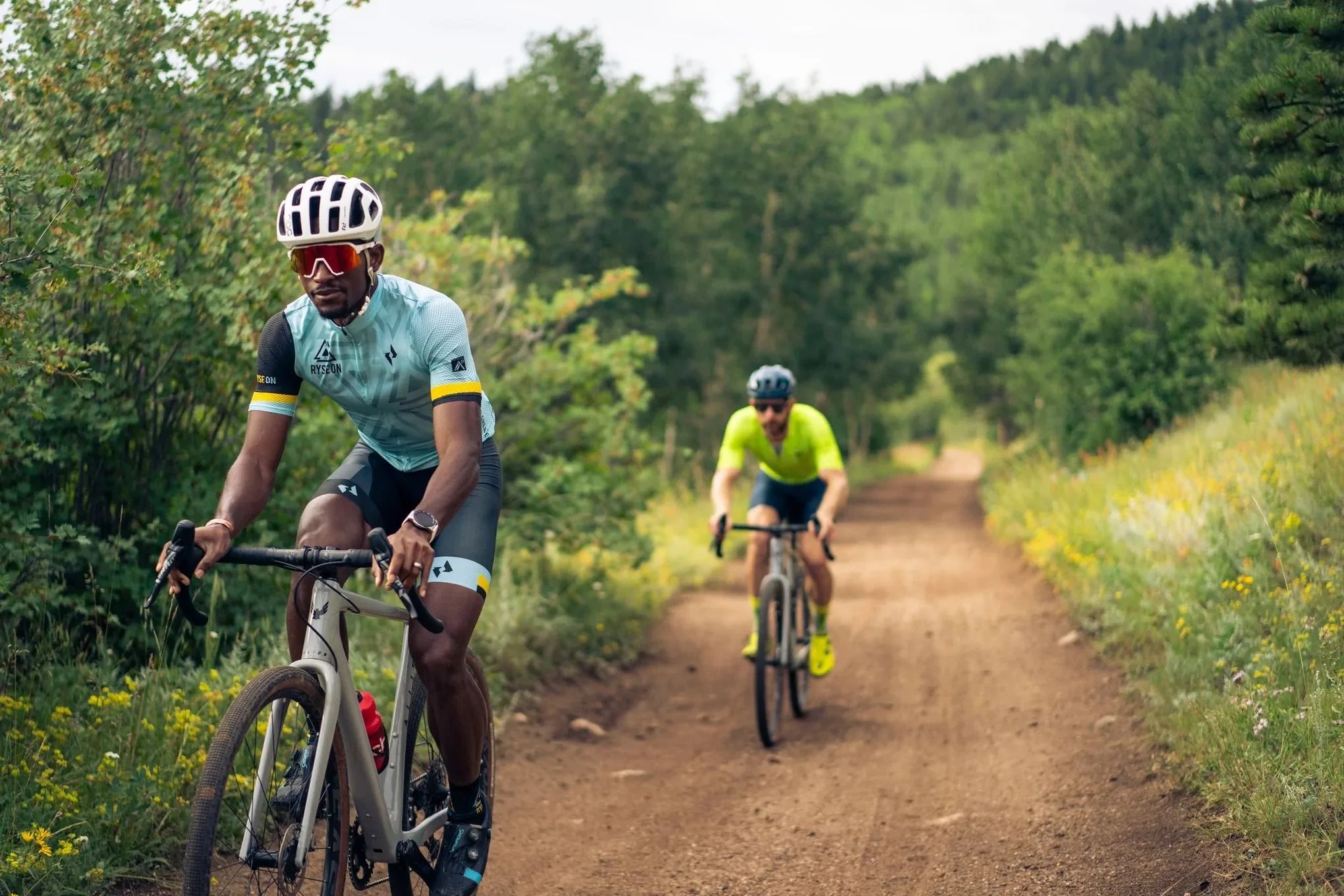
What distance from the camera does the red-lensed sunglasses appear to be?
4066 millimetres

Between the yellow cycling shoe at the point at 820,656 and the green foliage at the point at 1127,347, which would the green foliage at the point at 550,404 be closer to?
the yellow cycling shoe at the point at 820,656

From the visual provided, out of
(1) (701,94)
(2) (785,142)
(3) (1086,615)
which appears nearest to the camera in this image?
(3) (1086,615)

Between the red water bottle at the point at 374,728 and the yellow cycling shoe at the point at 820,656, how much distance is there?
5.16 m

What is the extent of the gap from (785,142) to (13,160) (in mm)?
33019

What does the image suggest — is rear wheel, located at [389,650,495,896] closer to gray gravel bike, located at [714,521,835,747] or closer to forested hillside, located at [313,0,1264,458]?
gray gravel bike, located at [714,521,835,747]

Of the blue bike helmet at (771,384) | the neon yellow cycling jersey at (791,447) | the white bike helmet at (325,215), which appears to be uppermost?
the white bike helmet at (325,215)

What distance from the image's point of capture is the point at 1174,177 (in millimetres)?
18938

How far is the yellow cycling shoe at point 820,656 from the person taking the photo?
9.03m

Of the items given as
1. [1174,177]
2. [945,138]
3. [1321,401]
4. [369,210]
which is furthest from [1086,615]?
[945,138]

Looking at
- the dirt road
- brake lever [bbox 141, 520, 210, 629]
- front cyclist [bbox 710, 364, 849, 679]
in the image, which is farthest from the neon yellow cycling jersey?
brake lever [bbox 141, 520, 210, 629]

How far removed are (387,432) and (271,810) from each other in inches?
56.2

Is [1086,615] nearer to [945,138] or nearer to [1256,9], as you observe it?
[1256,9]

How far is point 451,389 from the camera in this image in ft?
13.4

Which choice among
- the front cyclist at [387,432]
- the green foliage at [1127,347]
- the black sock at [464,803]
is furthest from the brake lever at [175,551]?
the green foliage at [1127,347]
